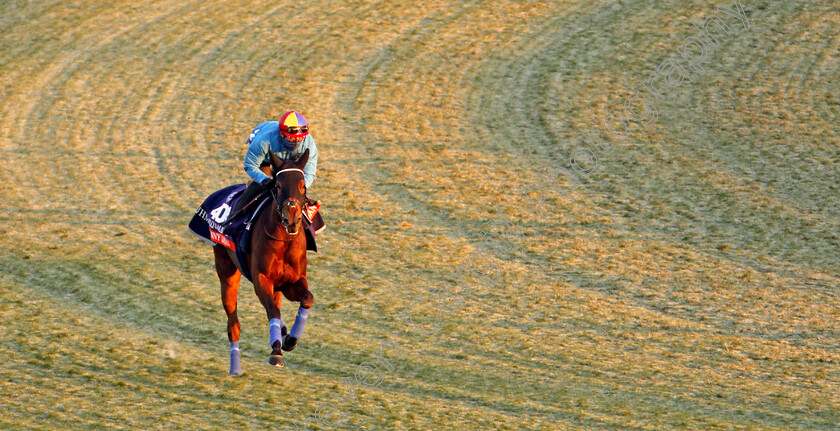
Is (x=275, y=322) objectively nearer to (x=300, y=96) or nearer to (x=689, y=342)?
(x=689, y=342)

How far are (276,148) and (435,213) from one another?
6539mm

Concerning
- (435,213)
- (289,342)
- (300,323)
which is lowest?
(435,213)

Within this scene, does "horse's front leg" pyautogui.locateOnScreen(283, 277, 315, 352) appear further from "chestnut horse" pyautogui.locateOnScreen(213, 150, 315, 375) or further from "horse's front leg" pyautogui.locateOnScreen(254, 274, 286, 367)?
"horse's front leg" pyautogui.locateOnScreen(254, 274, 286, 367)

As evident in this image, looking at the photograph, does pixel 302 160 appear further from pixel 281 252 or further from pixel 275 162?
pixel 281 252

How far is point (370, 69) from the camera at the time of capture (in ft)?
73.7

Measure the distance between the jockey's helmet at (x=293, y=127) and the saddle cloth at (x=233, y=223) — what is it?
25.5 inches

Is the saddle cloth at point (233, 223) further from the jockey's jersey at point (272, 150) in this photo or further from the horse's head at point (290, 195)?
the horse's head at point (290, 195)

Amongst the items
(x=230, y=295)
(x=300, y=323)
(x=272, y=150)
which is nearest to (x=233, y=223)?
Result: (x=272, y=150)

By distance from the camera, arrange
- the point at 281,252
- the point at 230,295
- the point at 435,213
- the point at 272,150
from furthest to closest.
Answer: the point at 435,213 < the point at 230,295 < the point at 272,150 < the point at 281,252

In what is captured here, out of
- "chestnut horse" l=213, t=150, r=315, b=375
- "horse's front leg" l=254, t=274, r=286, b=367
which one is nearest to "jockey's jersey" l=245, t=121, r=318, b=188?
"chestnut horse" l=213, t=150, r=315, b=375

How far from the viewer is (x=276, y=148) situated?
10.2 metres

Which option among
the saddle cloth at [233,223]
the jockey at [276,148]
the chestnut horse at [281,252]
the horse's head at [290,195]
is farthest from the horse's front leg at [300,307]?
the jockey at [276,148]

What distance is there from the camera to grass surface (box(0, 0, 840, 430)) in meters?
10.9

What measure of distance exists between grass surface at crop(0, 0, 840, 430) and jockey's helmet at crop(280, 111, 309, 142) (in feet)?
9.15
